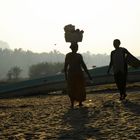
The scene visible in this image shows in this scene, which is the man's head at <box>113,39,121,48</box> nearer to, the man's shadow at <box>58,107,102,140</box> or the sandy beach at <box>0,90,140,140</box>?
the sandy beach at <box>0,90,140,140</box>

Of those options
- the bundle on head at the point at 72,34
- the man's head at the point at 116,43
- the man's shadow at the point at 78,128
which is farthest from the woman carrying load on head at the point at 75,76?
the man's shadow at the point at 78,128

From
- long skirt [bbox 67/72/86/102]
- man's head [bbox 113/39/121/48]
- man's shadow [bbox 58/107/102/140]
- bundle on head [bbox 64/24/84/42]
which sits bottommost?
man's shadow [bbox 58/107/102/140]

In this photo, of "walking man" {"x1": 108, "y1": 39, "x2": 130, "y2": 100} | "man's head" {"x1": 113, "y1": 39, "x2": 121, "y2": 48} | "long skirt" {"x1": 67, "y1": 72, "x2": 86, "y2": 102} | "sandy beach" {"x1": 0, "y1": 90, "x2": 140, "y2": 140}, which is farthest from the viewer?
"walking man" {"x1": 108, "y1": 39, "x2": 130, "y2": 100}

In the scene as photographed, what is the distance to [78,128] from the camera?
8750 millimetres

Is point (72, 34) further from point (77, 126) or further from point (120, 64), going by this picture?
point (77, 126)

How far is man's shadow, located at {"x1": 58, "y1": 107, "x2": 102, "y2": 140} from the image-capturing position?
25.5 ft

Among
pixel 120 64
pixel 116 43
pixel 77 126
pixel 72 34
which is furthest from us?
pixel 72 34

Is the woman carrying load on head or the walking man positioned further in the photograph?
the walking man

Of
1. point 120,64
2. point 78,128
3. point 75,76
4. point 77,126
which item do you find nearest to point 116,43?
point 120,64

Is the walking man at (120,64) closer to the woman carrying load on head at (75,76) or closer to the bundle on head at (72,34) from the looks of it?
the bundle on head at (72,34)

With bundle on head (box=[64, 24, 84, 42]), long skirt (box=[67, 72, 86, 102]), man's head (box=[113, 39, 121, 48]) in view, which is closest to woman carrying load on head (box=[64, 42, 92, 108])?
long skirt (box=[67, 72, 86, 102])

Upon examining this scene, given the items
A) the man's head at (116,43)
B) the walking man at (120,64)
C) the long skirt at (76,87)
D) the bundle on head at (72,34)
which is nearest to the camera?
the long skirt at (76,87)

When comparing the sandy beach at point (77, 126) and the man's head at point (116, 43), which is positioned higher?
the man's head at point (116, 43)

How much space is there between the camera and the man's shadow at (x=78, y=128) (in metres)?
7.78
